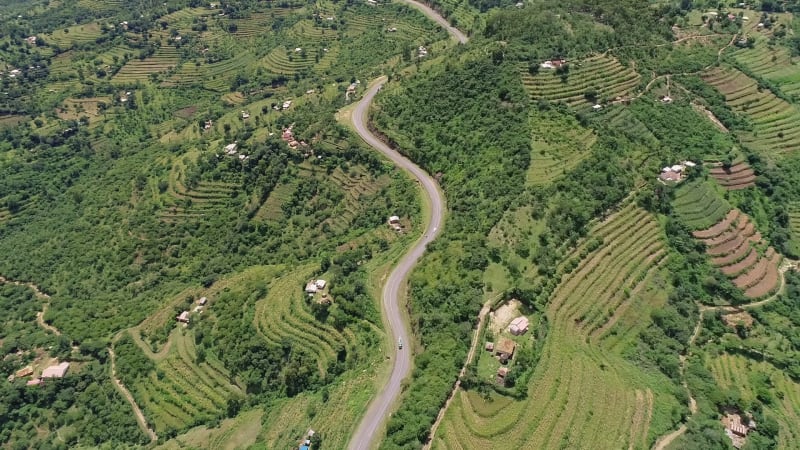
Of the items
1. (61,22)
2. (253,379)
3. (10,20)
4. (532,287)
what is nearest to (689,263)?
(532,287)

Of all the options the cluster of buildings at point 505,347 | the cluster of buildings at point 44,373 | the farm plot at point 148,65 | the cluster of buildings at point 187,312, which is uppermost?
the cluster of buildings at point 505,347

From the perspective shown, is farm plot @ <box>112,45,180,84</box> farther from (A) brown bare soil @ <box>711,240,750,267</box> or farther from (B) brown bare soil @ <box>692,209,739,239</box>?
(A) brown bare soil @ <box>711,240,750,267</box>

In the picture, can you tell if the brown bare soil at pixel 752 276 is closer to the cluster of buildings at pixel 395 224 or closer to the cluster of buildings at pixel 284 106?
the cluster of buildings at pixel 395 224

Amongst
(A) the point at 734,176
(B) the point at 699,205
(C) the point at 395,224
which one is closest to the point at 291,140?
(C) the point at 395,224

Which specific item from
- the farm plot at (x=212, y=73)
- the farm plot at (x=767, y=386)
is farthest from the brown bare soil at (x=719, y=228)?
the farm plot at (x=212, y=73)

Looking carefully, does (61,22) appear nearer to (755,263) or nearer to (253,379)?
(253,379)

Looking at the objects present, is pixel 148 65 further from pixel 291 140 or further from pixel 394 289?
pixel 394 289
